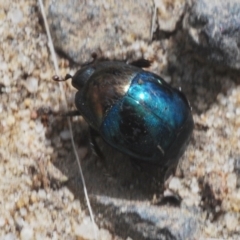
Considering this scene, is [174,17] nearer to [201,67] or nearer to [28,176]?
[201,67]

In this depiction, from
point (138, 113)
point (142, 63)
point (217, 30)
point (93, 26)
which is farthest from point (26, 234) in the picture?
point (217, 30)

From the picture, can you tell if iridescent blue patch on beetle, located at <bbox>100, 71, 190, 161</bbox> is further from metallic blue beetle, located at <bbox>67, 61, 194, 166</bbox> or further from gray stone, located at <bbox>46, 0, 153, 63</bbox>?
gray stone, located at <bbox>46, 0, 153, 63</bbox>

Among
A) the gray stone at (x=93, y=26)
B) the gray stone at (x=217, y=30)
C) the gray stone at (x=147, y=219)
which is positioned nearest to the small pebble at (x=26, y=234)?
the gray stone at (x=147, y=219)

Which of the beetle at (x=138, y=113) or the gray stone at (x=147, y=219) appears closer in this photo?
the beetle at (x=138, y=113)

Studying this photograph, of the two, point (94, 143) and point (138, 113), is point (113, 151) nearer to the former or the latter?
point (94, 143)

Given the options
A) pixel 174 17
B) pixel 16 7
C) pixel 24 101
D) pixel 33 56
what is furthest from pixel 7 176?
pixel 174 17

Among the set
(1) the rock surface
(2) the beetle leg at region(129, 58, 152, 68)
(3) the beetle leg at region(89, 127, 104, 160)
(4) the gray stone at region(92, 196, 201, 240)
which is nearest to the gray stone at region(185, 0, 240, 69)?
(1) the rock surface

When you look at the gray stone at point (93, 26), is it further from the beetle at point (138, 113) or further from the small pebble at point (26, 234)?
the small pebble at point (26, 234)

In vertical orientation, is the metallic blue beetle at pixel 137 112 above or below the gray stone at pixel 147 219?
above

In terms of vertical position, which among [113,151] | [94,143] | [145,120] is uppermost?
[145,120]
